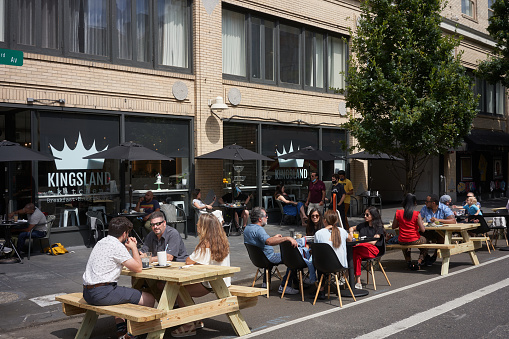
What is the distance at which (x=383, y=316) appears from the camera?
6906 mm

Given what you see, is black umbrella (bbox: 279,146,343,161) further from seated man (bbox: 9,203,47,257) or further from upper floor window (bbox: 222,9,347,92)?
seated man (bbox: 9,203,47,257)

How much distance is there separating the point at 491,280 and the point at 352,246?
2719 millimetres

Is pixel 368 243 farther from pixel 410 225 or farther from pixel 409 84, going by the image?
pixel 409 84

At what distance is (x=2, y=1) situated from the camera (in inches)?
463

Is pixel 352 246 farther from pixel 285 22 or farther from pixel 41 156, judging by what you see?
pixel 285 22

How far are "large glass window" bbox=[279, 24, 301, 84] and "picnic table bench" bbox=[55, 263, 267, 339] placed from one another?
39.6 feet

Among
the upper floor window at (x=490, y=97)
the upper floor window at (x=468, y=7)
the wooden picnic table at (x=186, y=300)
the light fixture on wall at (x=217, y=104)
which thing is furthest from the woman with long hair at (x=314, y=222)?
the upper floor window at (x=490, y=97)

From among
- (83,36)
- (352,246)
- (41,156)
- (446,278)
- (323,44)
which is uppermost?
(323,44)

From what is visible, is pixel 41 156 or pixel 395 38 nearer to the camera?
pixel 41 156

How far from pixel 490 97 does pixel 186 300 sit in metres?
26.5

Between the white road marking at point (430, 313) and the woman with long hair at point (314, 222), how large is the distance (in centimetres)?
245

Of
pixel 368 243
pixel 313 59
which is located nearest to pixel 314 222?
pixel 368 243

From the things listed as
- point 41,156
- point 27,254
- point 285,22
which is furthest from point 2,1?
point 285,22

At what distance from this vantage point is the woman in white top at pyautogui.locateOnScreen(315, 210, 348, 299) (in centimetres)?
782
